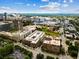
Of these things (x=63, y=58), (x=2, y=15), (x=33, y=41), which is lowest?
(x=63, y=58)

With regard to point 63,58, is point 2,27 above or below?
above

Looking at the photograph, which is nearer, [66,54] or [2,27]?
[66,54]

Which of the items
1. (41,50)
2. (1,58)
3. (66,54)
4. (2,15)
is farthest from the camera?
(2,15)

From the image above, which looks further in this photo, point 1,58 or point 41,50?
point 41,50

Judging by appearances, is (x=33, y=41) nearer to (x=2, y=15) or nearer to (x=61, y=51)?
(x=61, y=51)

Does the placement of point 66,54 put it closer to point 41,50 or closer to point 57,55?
point 57,55

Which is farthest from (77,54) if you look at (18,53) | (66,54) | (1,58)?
(1,58)

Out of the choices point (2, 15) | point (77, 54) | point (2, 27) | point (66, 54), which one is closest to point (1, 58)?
point (66, 54)

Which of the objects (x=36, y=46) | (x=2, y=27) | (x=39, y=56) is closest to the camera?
(x=39, y=56)

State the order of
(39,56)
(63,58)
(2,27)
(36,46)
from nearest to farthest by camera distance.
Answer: (39,56) < (63,58) < (36,46) < (2,27)
